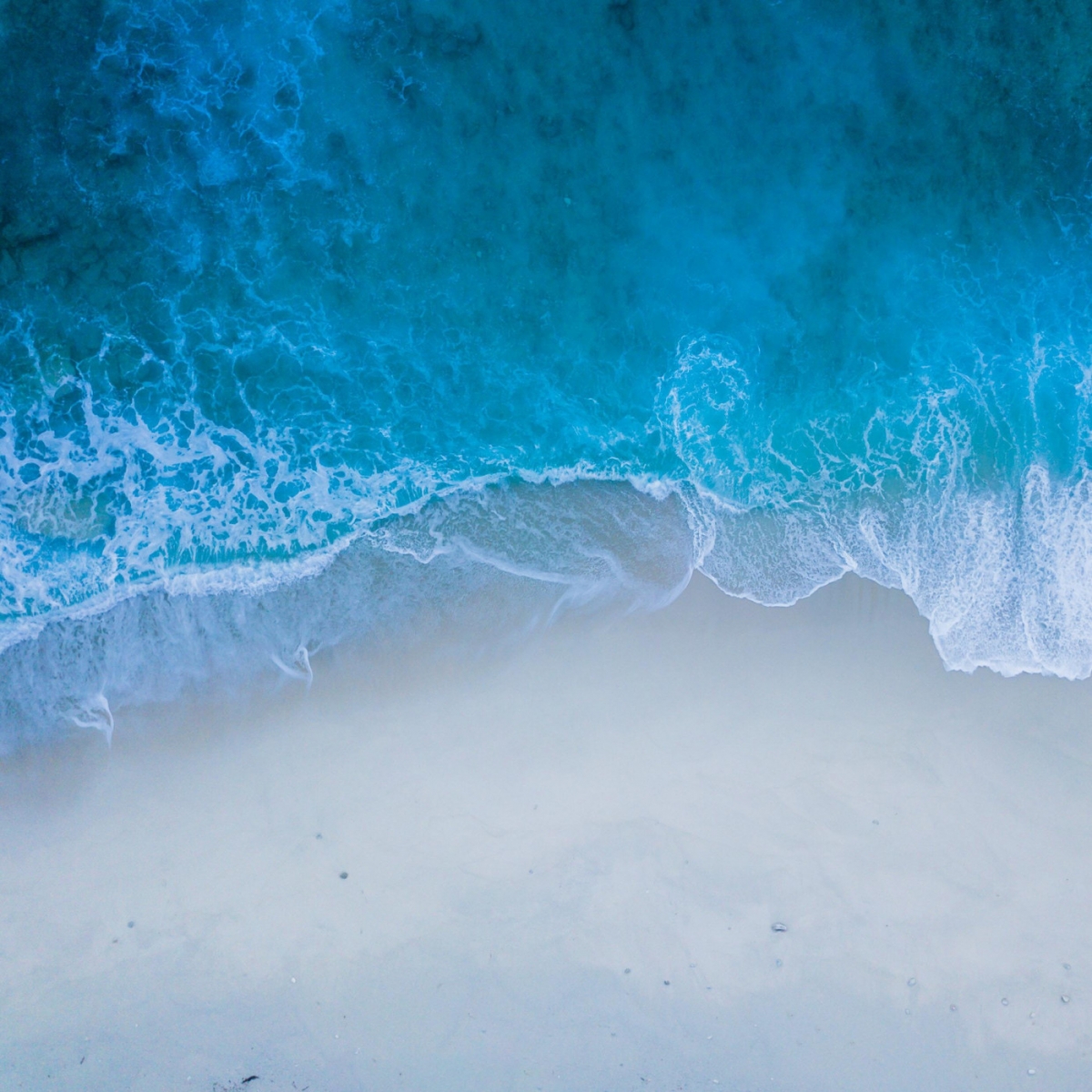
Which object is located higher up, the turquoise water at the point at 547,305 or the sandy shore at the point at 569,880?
the turquoise water at the point at 547,305

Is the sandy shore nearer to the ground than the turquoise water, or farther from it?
nearer to the ground

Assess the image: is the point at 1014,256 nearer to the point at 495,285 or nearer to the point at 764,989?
the point at 495,285

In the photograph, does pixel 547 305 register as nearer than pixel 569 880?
No

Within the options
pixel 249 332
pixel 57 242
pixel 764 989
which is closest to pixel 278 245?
pixel 249 332

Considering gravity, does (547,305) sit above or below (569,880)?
above

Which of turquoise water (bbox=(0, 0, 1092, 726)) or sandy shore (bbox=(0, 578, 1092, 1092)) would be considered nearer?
sandy shore (bbox=(0, 578, 1092, 1092))
